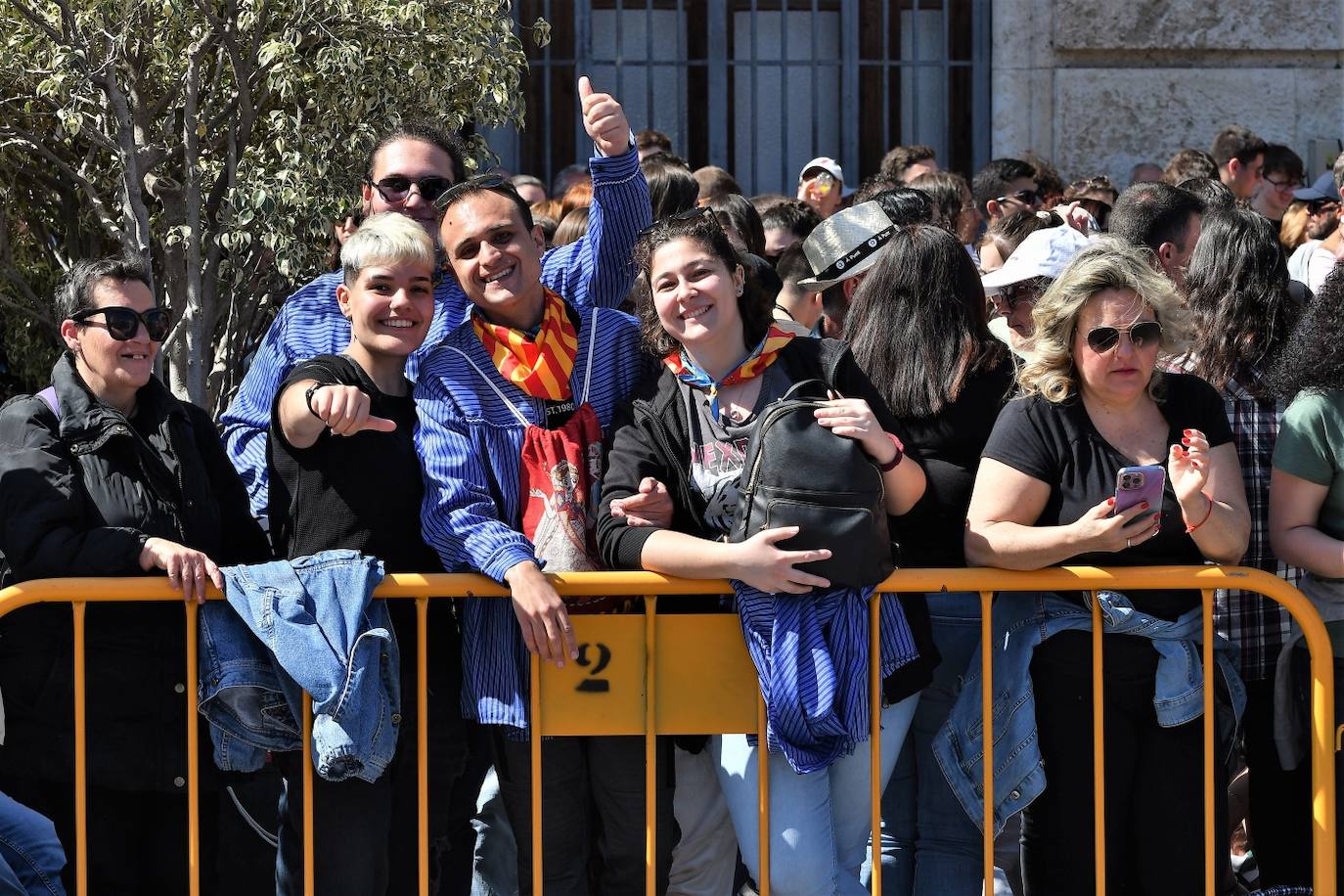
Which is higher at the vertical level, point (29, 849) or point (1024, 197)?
point (1024, 197)

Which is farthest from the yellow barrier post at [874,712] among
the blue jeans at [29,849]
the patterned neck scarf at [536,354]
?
the blue jeans at [29,849]

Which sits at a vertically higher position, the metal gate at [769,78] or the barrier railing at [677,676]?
the metal gate at [769,78]

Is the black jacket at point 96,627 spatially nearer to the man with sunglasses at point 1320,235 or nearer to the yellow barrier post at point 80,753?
the yellow barrier post at point 80,753

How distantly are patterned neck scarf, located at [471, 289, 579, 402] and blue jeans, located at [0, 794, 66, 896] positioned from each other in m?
1.41

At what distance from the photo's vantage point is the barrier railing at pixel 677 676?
12.5 ft

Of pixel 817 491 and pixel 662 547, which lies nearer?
pixel 817 491

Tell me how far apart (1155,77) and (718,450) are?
23.9ft

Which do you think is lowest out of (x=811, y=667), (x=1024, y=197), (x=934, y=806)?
(x=934, y=806)

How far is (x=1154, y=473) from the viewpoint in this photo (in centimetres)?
365

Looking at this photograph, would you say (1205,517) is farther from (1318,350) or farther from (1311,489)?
(1318,350)

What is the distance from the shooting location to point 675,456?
384 centimetres

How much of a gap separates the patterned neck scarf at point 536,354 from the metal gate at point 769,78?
6.32m

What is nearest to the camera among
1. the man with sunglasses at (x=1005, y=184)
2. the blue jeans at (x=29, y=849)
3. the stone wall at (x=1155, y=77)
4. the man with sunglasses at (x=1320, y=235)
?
the blue jeans at (x=29, y=849)

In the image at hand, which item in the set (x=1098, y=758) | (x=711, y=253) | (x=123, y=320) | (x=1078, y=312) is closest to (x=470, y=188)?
(x=711, y=253)
